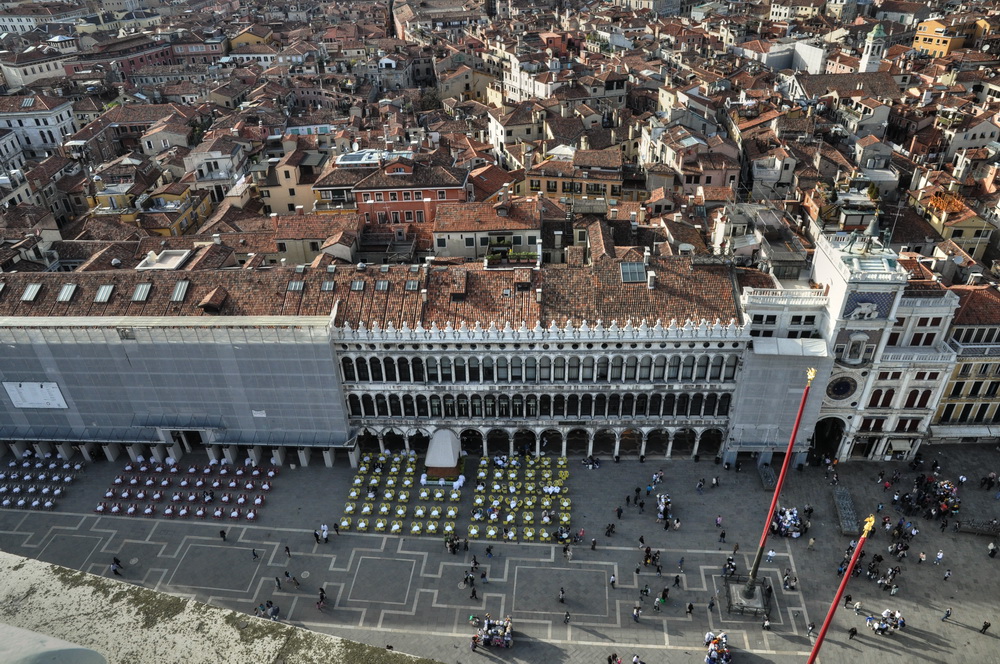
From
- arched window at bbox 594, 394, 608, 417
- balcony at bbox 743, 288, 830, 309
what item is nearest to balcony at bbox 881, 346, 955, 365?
balcony at bbox 743, 288, 830, 309

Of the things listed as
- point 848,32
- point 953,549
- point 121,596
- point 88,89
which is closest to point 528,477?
point 953,549

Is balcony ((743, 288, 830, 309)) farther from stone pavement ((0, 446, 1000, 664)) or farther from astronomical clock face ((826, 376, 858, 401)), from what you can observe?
stone pavement ((0, 446, 1000, 664))

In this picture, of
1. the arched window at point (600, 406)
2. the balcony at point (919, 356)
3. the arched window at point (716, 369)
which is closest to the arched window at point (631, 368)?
the arched window at point (600, 406)

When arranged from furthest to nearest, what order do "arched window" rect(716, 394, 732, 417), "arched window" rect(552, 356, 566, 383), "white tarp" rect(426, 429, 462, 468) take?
"arched window" rect(716, 394, 732, 417) → "white tarp" rect(426, 429, 462, 468) → "arched window" rect(552, 356, 566, 383)

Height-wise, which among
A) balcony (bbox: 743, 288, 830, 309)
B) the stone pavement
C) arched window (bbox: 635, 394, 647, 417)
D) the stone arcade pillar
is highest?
balcony (bbox: 743, 288, 830, 309)

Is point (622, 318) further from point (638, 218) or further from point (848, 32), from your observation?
point (848, 32)

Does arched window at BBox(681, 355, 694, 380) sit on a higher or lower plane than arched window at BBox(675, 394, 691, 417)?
higher

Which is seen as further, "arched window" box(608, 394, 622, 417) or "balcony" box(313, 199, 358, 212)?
"balcony" box(313, 199, 358, 212)
